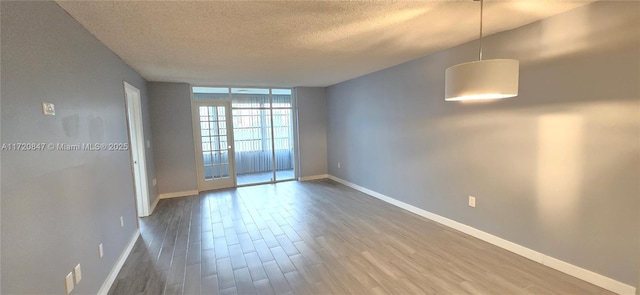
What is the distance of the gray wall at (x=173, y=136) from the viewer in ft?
17.1

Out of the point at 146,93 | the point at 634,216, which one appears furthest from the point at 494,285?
the point at 146,93

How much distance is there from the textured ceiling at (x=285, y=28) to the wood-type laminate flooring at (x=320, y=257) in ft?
7.45

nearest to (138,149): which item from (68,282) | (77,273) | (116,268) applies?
(116,268)

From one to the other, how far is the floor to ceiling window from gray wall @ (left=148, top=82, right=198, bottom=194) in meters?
1.23

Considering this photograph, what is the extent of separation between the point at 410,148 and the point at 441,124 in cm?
67

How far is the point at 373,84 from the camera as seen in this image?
15.9ft

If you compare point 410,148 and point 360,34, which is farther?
point 410,148

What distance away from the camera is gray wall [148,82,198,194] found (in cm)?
521

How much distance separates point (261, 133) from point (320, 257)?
5.30m

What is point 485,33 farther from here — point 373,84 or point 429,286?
point 429,286

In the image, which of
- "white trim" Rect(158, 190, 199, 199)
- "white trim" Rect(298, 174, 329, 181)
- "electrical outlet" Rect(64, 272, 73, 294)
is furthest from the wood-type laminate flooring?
"white trim" Rect(298, 174, 329, 181)

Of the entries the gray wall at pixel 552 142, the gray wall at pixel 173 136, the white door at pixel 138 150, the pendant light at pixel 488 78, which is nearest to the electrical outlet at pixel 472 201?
the gray wall at pixel 552 142

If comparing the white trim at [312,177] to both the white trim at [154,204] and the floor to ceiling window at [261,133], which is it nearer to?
the floor to ceiling window at [261,133]

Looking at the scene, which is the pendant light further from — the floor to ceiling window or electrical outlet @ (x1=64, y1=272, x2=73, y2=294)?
the floor to ceiling window
